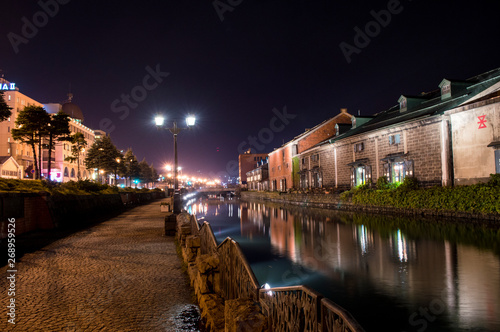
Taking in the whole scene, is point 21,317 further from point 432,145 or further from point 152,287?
point 432,145

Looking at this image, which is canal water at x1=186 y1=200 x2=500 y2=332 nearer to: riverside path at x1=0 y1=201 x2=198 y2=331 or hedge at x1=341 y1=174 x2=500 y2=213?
hedge at x1=341 y1=174 x2=500 y2=213

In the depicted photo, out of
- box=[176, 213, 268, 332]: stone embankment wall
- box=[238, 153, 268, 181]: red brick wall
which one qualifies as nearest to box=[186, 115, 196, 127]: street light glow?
box=[176, 213, 268, 332]: stone embankment wall

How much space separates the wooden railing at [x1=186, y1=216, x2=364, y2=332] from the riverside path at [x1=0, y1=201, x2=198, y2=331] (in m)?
1.34

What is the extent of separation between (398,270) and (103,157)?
57.2 m

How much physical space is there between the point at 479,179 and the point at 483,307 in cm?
1772

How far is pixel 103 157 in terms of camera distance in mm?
→ 58094

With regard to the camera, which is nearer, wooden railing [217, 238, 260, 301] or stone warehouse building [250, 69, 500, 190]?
wooden railing [217, 238, 260, 301]

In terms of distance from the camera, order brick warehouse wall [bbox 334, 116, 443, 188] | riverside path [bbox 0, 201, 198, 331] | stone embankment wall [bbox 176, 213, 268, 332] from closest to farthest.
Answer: stone embankment wall [bbox 176, 213, 268, 332] → riverside path [bbox 0, 201, 198, 331] → brick warehouse wall [bbox 334, 116, 443, 188]

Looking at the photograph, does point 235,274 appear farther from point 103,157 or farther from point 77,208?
point 103,157

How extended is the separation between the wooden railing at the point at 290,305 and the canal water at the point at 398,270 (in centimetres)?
329

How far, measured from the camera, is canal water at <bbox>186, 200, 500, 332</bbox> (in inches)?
263

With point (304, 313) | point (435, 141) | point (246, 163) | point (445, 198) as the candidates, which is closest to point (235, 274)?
point (304, 313)

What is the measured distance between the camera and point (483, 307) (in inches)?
269

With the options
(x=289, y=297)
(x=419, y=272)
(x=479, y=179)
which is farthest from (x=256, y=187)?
(x=289, y=297)
